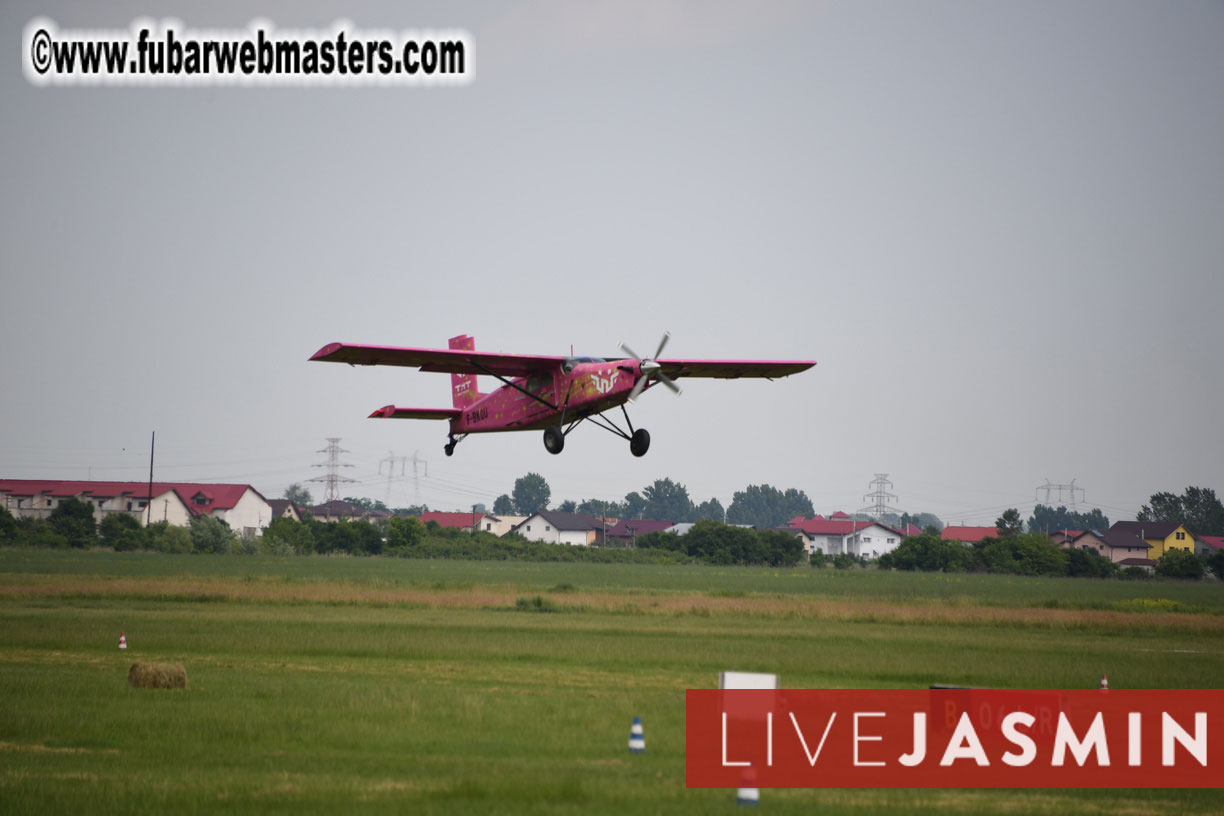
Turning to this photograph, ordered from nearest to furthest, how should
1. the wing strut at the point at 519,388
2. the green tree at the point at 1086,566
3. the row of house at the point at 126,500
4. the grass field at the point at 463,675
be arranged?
the grass field at the point at 463,675 < the wing strut at the point at 519,388 < the green tree at the point at 1086,566 < the row of house at the point at 126,500

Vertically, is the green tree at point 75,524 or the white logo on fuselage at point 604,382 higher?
the white logo on fuselage at point 604,382

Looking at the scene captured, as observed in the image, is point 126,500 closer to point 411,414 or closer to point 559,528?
point 559,528

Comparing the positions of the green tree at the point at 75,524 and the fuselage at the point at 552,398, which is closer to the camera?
the fuselage at the point at 552,398

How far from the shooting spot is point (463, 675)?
29.0 metres

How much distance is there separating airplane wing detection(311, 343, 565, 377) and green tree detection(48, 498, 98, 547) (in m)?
87.0

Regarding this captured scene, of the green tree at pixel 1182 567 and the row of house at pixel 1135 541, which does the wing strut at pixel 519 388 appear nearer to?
the green tree at pixel 1182 567

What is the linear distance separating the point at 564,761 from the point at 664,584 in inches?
2299

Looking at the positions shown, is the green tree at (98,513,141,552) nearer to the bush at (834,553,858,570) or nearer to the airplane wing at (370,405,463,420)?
the bush at (834,553,858,570)

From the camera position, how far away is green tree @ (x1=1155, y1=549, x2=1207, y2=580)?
345 feet

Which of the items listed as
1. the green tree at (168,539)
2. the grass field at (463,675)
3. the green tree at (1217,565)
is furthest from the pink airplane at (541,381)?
the green tree at (1217,565)

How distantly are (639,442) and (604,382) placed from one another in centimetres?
179

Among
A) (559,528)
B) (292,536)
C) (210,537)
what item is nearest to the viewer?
(210,537)

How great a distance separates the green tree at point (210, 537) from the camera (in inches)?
4102

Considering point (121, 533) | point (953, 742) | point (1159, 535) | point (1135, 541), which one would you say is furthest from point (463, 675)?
point (1159, 535)
